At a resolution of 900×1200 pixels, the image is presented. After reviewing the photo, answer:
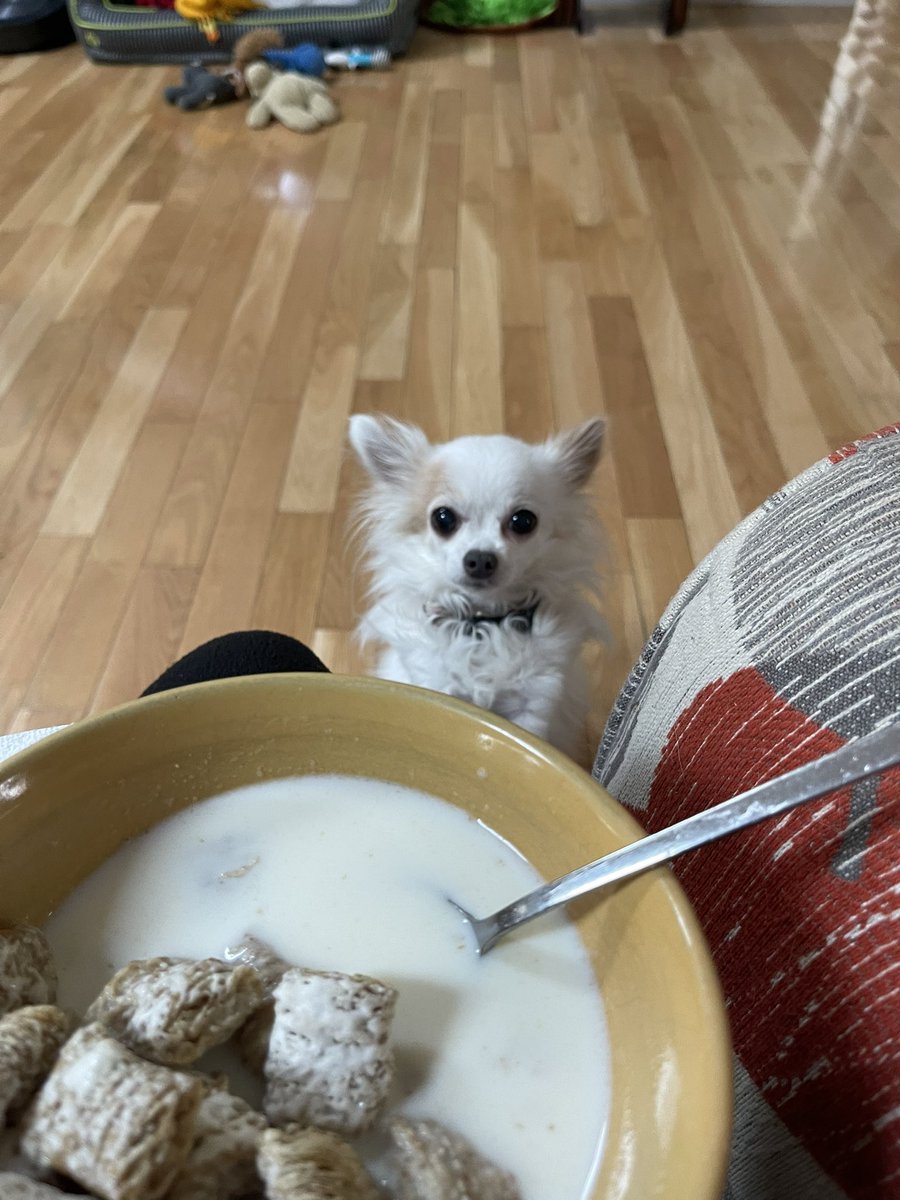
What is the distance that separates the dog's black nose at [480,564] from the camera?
3.29 ft

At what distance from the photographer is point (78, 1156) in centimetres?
34

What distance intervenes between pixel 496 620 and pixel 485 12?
309 centimetres

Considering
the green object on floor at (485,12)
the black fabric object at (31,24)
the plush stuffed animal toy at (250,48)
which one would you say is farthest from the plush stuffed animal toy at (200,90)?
the green object on floor at (485,12)

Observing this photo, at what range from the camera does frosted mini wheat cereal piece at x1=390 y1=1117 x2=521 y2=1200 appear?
0.38m

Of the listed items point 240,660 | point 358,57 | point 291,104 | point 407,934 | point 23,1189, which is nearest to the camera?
point 23,1189

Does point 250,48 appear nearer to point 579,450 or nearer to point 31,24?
point 31,24

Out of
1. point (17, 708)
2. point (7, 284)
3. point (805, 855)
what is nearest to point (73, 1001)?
point (805, 855)

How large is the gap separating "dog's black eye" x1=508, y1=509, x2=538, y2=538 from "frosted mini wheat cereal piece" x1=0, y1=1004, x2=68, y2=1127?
0.74 metres

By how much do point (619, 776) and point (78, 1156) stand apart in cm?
44

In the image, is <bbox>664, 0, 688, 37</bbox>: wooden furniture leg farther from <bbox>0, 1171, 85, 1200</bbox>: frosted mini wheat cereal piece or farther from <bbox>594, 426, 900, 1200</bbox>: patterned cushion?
<bbox>0, 1171, 85, 1200</bbox>: frosted mini wheat cereal piece

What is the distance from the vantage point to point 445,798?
0.53 metres

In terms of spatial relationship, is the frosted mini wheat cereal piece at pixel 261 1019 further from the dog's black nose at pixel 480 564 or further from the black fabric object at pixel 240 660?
the dog's black nose at pixel 480 564

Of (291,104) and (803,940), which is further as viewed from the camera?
(291,104)

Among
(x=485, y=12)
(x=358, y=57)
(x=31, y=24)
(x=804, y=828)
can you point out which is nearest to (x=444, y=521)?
(x=804, y=828)
